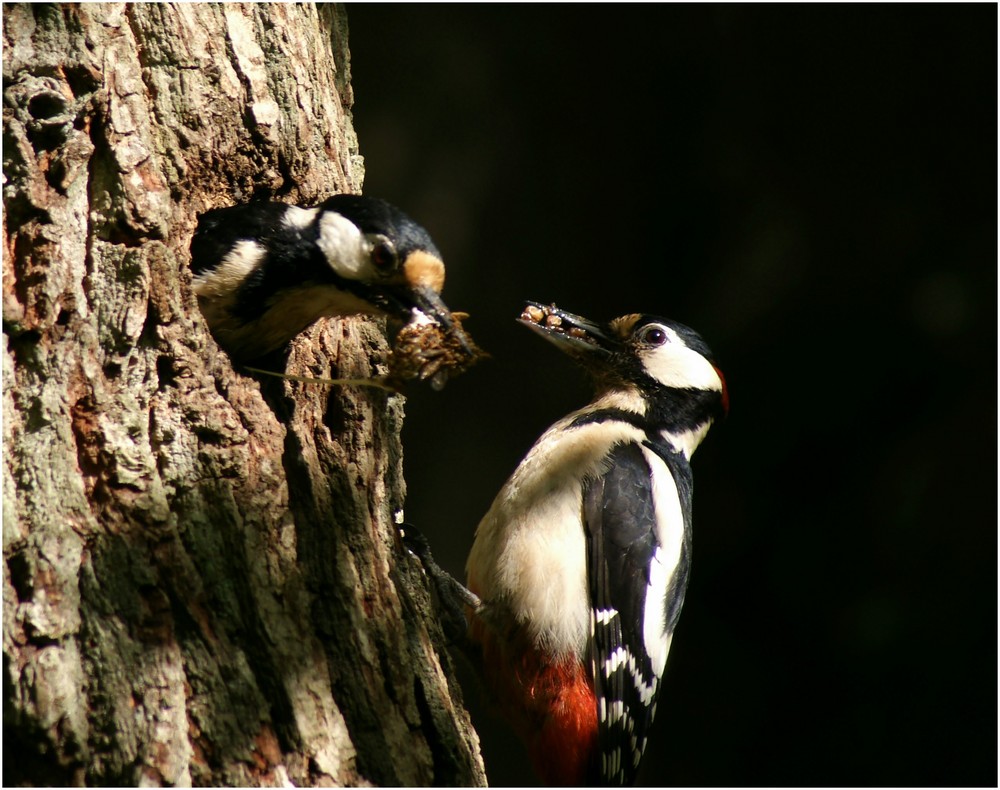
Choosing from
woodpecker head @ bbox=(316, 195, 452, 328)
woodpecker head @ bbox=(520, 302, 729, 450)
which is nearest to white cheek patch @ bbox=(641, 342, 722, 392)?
woodpecker head @ bbox=(520, 302, 729, 450)

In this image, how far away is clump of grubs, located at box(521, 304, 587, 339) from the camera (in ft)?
12.7

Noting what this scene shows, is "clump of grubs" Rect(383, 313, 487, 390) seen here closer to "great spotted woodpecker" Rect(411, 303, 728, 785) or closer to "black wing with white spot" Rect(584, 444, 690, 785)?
"great spotted woodpecker" Rect(411, 303, 728, 785)

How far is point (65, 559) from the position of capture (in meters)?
1.88

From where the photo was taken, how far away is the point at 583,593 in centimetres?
332

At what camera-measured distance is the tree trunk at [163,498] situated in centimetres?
185

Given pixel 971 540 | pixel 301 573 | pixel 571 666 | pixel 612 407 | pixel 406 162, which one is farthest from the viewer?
pixel 406 162

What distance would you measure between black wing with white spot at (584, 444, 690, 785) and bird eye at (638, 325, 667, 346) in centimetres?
57

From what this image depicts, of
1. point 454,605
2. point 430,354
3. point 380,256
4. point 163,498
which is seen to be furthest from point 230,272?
point 454,605

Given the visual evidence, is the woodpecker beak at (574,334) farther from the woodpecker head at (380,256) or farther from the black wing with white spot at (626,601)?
the woodpecker head at (380,256)

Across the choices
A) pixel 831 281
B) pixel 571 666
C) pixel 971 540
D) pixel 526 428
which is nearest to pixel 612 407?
pixel 571 666

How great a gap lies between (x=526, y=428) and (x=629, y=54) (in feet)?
6.78

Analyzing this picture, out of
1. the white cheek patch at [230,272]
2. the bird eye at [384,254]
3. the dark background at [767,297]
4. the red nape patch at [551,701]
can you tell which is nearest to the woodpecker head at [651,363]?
the red nape patch at [551,701]

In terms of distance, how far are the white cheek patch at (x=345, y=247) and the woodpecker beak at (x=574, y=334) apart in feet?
4.06

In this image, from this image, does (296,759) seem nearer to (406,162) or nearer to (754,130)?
(406,162)
